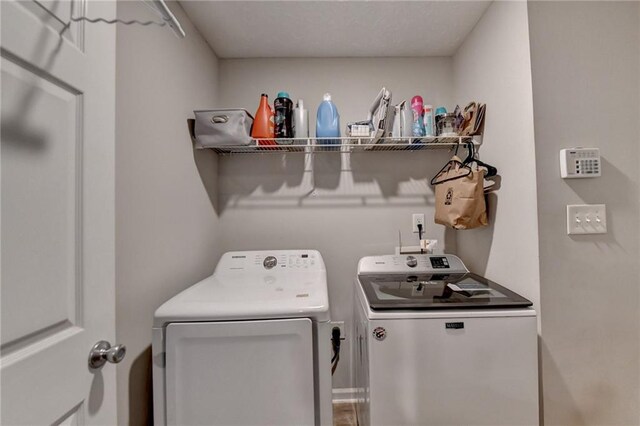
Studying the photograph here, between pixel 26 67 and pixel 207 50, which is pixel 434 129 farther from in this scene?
pixel 26 67

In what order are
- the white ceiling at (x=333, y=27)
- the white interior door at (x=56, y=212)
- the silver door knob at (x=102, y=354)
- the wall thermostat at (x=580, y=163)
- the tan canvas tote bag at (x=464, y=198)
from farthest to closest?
the white ceiling at (x=333, y=27) < the tan canvas tote bag at (x=464, y=198) < the wall thermostat at (x=580, y=163) < the silver door knob at (x=102, y=354) < the white interior door at (x=56, y=212)

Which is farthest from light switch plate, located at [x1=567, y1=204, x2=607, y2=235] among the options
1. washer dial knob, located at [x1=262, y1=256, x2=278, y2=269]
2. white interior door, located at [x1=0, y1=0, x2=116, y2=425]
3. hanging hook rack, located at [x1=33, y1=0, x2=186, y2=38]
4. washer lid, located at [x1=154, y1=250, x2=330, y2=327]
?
white interior door, located at [x1=0, y1=0, x2=116, y2=425]

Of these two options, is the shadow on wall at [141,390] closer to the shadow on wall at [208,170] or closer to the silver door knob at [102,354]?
the silver door knob at [102,354]

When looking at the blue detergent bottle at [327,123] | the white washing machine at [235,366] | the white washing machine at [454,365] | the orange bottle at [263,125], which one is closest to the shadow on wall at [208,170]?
the orange bottle at [263,125]

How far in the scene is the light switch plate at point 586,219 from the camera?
3.93 feet

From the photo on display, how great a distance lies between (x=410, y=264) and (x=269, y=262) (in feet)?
3.05

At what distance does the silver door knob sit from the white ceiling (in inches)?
67.9

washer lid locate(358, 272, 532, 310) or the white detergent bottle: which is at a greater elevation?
the white detergent bottle

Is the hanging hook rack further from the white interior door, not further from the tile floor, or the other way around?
the tile floor

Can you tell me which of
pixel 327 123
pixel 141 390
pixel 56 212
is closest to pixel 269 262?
pixel 141 390

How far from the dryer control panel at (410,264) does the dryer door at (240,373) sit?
82cm

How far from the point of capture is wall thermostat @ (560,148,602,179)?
1189 millimetres

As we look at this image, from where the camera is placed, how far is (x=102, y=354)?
674 mm

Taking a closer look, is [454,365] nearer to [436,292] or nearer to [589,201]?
[436,292]
